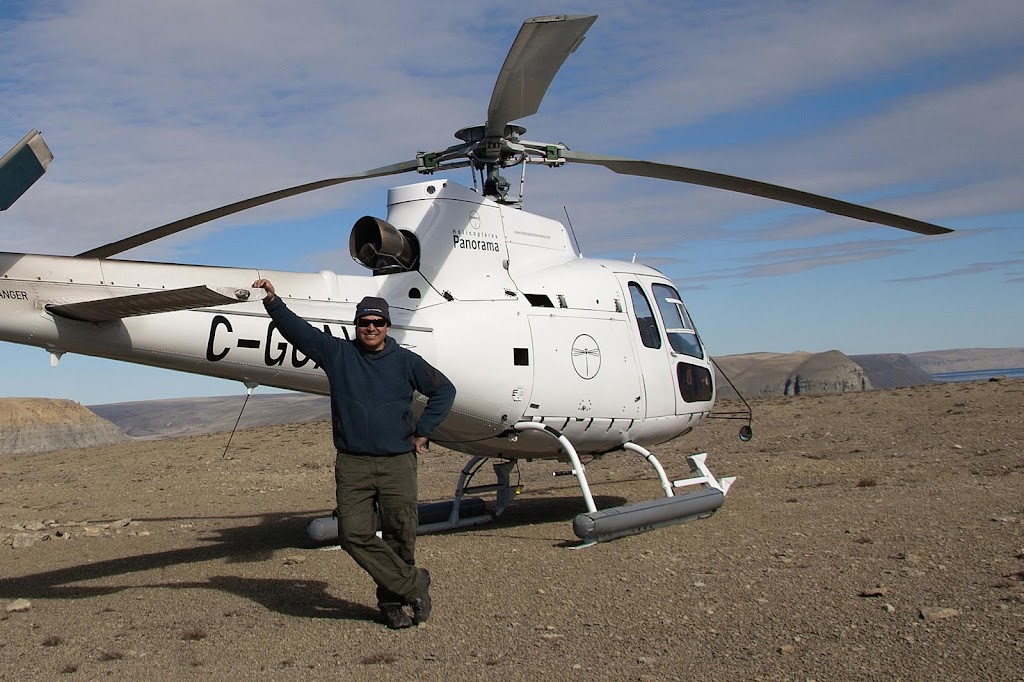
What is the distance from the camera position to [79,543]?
11141 millimetres

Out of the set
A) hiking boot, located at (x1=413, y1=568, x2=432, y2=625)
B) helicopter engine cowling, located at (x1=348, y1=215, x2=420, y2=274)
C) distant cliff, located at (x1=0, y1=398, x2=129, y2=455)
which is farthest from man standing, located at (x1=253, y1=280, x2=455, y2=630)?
distant cliff, located at (x1=0, y1=398, x2=129, y2=455)

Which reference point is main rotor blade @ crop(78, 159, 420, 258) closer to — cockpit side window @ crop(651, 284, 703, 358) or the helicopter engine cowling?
the helicopter engine cowling

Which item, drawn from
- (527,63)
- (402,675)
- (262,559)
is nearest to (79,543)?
(262,559)

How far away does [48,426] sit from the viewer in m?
45.6

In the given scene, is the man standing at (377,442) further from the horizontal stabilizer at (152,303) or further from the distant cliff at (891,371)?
the distant cliff at (891,371)

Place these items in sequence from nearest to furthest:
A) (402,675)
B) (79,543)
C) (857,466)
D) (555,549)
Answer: (402,675)
(555,549)
(79,543)
(857,466)

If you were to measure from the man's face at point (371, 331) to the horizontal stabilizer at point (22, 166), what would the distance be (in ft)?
8.21

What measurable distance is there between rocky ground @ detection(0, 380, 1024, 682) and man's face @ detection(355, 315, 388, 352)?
2170 millimetres

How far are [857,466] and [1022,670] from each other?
10.6m

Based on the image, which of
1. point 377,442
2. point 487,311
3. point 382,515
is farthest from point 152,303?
point 487,311

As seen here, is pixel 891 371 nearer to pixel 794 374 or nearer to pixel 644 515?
pixel 794 374

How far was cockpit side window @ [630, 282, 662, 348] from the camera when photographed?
11.3 meters

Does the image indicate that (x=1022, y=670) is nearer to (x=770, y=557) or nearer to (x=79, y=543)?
(x=770, y=557)

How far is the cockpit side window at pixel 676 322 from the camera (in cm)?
Result: 1177
